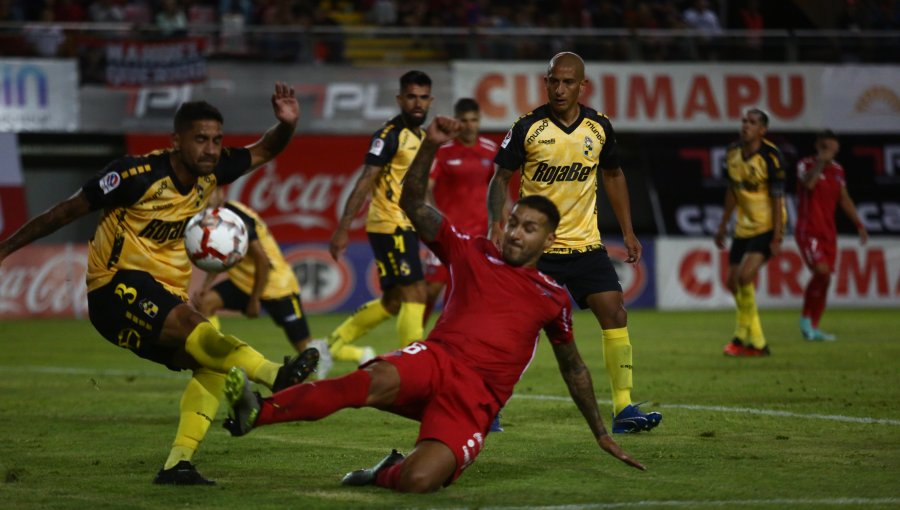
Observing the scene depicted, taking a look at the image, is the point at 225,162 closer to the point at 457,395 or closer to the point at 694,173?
the point at 457,395

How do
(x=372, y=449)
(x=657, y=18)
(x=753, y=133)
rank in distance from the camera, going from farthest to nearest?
(x=657, y=18) < (x=753, y=133) < (x=372, y=449)

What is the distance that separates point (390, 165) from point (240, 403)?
585cm

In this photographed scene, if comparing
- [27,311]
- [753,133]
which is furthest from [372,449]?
[27,311]

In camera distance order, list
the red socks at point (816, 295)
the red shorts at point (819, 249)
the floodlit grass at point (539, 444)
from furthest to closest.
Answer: the red shorts at point (819, 249)
the red socks at point (816, 295)
the floodlit grass at point (539, 444)

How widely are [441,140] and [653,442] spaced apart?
294 centimetres

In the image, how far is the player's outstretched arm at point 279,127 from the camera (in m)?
7.55

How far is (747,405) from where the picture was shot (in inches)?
393

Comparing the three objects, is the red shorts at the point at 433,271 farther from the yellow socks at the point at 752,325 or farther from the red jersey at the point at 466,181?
the yellow socks at the point at 752,325

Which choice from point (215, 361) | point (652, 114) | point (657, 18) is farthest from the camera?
point (657, 18)

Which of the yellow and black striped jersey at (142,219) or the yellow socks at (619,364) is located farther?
the yellow socks at (619,364)

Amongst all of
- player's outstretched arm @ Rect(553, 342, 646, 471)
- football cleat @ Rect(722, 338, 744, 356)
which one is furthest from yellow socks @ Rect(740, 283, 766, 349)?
player's outstretched arm @ Rect(553, 342, 646, 471)

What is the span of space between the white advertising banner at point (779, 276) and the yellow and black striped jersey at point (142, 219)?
16.1m

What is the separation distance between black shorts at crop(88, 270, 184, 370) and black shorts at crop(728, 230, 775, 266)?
8.82 metres

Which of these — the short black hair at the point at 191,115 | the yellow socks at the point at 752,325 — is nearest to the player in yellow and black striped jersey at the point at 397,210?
the short black hair at the point at 191,115
